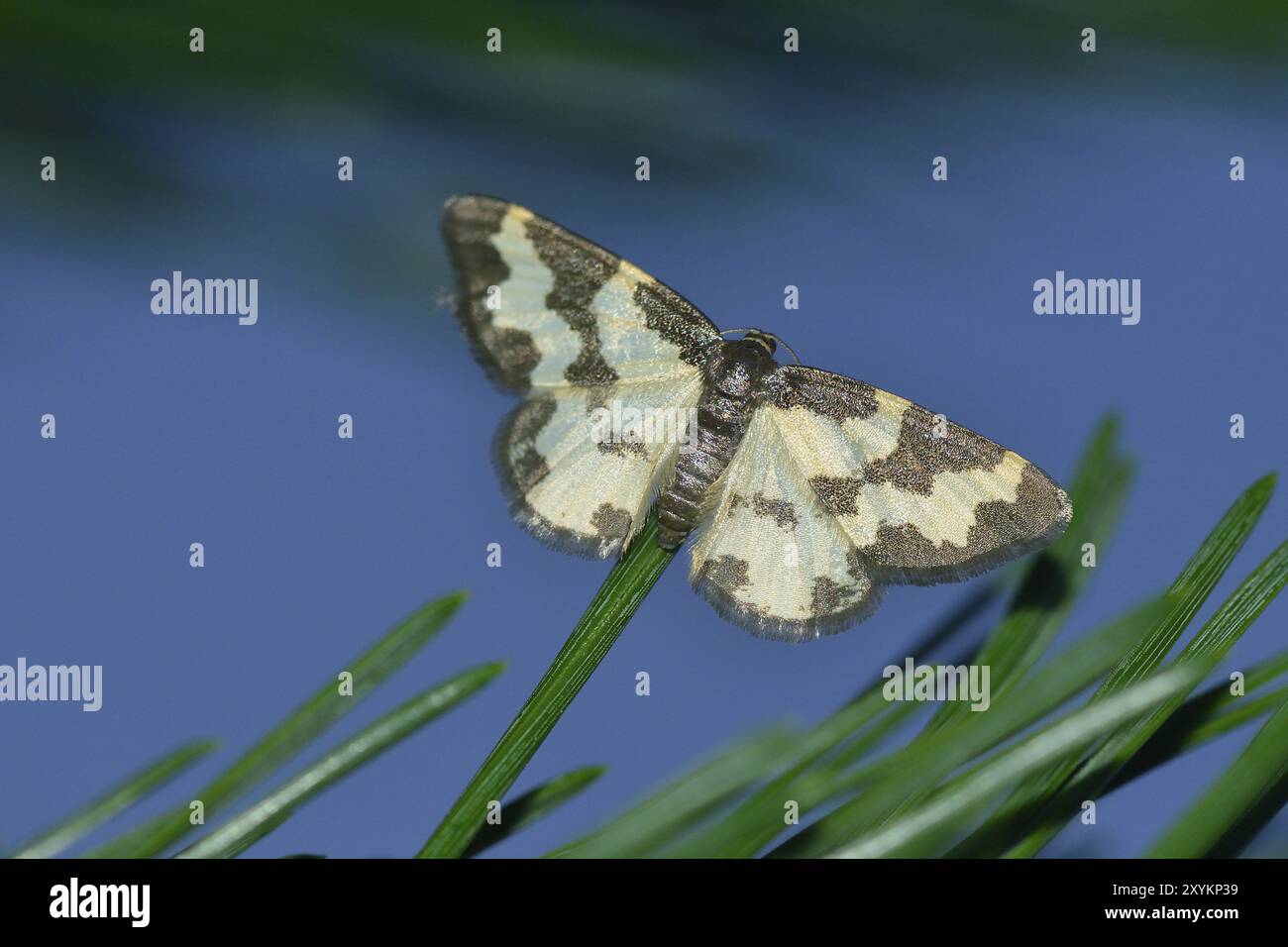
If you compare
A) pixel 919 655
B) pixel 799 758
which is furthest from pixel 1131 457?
pixel 799 758

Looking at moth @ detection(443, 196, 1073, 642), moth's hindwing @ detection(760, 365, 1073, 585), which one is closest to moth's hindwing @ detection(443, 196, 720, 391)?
moth @ detection(443, 196, 1073, 642)

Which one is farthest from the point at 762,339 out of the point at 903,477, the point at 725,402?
the point at 903,477

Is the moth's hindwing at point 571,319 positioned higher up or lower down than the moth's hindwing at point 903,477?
higher up

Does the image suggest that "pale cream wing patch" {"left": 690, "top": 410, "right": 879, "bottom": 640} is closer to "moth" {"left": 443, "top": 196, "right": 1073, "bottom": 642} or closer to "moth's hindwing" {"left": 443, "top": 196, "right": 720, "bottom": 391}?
"moth" {"left": 443, "top": 196, "right": 1073, "bottom": 642}

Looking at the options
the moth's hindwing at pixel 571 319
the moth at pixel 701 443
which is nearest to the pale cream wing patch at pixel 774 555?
the moth at pixel 701 443

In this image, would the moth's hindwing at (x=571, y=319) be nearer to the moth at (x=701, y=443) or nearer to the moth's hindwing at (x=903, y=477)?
the moth at (x=701, y=443)
